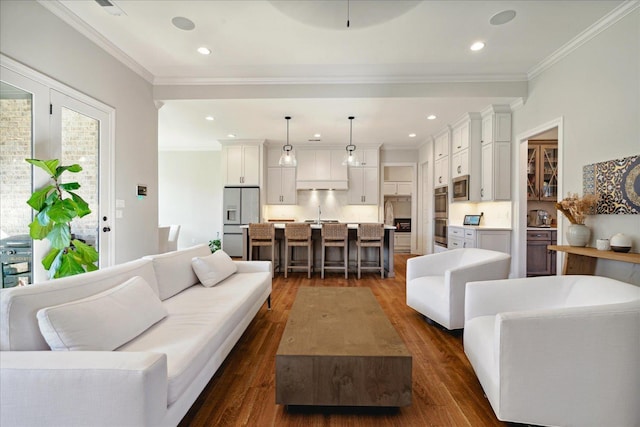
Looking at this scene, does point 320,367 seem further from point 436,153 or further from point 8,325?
point 436,153

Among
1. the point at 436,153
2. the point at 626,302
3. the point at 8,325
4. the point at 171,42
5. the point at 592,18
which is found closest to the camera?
the point at 8,325

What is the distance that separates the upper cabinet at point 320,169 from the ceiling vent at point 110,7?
4784 mm

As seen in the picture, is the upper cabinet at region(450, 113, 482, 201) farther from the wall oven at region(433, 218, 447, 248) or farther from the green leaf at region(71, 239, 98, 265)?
the green leaf at region(71, 239, 98, 265)

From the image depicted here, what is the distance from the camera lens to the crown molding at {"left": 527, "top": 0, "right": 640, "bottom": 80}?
8.93ft

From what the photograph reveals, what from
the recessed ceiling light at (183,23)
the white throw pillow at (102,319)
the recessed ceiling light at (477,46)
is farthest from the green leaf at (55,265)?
the recessed ceiling light at (477,46)

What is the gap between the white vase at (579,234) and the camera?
3062 millimetres

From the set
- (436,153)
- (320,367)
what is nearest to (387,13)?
(320,367)

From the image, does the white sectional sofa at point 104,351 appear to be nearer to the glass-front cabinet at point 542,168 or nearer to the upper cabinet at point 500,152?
the upper cabinet at point 500,152

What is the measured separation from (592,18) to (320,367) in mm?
4130

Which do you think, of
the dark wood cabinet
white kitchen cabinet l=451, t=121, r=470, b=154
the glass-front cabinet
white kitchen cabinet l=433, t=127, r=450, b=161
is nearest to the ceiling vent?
white kitchen cabinet l=451, t=121, r=470, b=154

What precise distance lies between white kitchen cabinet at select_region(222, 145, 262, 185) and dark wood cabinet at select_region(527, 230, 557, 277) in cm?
554

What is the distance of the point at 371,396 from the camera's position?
5.18 feet

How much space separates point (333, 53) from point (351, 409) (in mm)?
3651

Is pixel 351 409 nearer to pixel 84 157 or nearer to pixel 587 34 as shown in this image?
pixel 84 157
